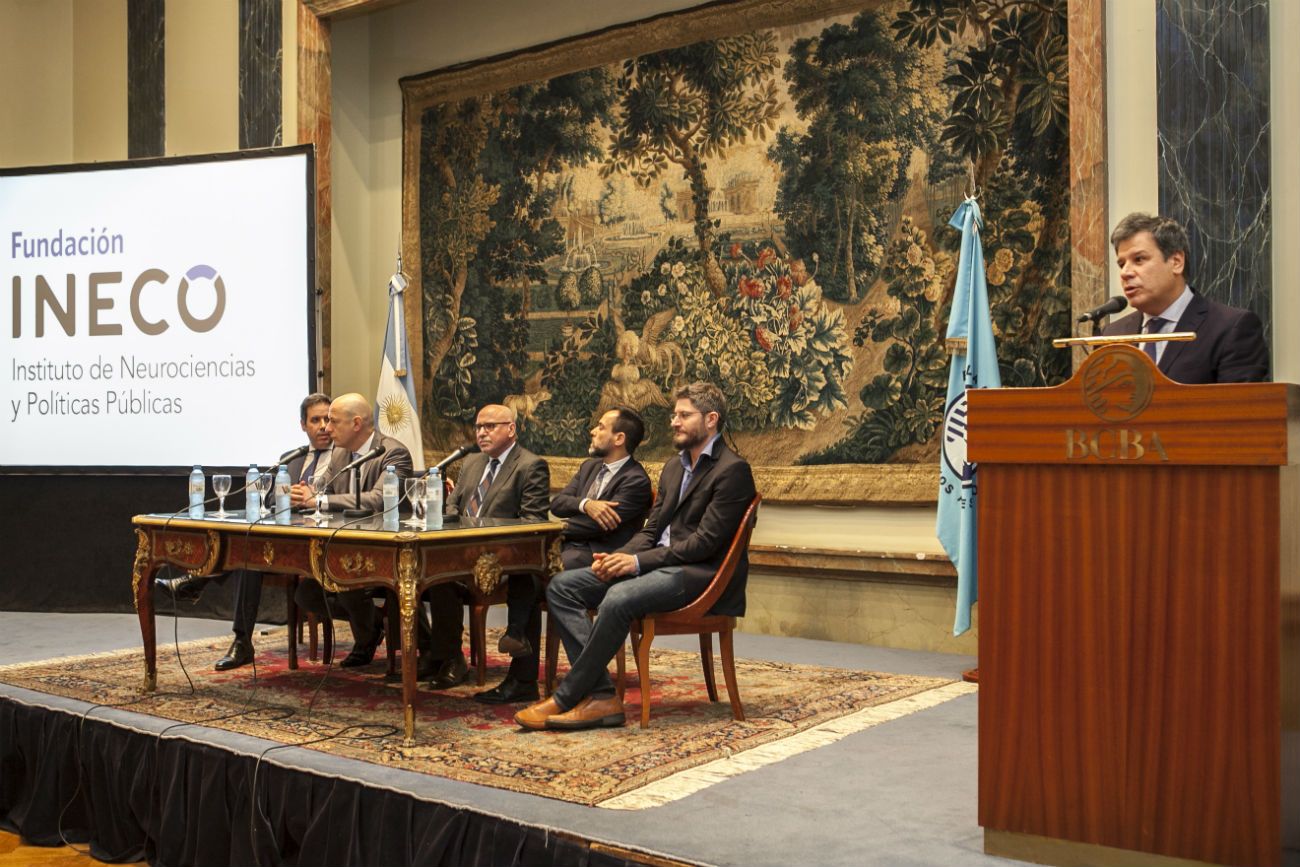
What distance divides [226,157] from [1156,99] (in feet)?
16.3

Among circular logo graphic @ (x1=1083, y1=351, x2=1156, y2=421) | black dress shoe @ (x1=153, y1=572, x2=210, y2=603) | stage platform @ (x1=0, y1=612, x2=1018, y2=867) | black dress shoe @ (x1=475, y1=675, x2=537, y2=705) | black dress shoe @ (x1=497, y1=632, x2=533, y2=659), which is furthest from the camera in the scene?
black dress shoe @ (x1=153, y1=572, x2=210, y2=603)

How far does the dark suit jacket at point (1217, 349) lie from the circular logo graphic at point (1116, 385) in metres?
0.66

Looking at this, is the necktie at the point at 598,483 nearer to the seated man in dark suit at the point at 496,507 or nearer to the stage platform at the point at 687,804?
the seated man in dark suit at the point at 496,507

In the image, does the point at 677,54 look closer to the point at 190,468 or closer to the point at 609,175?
the point at 609,175

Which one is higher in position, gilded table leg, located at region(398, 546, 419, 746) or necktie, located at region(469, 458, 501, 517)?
necktie, located at region(469, 458, 501, 517)

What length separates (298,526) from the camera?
4.34 meters

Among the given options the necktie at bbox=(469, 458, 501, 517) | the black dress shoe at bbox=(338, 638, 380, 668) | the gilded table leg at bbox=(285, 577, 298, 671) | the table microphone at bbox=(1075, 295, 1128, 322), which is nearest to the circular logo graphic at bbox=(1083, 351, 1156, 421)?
the table microphone at bbox=(1075, 295, 1128, 322)

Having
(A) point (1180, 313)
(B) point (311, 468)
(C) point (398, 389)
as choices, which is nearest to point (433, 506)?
(B) point (311, 468)

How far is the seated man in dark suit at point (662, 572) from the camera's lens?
4156 millimetres

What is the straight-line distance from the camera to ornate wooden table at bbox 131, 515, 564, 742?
3984 mm

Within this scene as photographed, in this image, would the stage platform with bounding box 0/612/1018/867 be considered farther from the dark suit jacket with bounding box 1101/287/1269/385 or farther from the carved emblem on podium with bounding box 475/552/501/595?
the dark suit jacket with bounding box 1101/287/1269/385

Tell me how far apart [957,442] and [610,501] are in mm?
1509

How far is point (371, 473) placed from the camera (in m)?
5.26

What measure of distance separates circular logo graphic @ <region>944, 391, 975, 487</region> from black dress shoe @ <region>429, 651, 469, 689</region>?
214 centimetres
